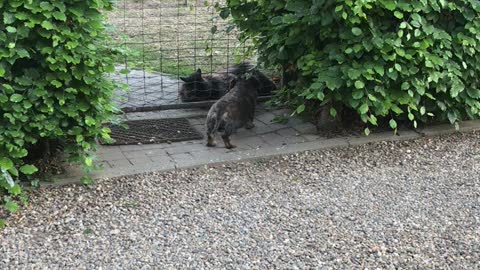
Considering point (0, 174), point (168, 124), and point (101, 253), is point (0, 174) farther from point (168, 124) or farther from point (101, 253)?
point (168, 124)

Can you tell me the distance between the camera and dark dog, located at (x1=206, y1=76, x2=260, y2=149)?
553 cm

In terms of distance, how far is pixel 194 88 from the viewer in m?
6.91

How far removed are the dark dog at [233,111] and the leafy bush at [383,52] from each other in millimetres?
400

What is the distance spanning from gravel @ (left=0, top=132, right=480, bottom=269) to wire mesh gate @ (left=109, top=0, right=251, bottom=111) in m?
0.99

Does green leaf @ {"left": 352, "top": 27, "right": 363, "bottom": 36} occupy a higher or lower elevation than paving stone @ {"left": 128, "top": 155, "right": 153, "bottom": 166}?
higher

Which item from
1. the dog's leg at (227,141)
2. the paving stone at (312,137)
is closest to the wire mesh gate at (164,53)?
the dog's leg at (227,141)

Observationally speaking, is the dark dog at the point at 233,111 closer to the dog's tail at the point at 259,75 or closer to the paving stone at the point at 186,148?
the paving stone at the point at 186,148

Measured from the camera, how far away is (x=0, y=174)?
4152 millimetres

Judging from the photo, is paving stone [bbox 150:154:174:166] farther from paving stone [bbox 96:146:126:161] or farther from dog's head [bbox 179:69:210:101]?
dog's head [bbox 179:69:210:101]

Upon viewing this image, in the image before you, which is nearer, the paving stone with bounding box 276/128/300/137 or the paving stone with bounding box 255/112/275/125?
the paving stone with bounding box 276/128/300/137

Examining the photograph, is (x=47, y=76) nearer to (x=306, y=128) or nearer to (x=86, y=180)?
(x=86, y=180)

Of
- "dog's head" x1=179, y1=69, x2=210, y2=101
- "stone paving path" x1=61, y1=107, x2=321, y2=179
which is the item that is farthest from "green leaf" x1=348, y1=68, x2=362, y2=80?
"dog's head" x1=179, y1=69, x2=210, y2=101

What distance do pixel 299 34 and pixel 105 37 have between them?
1.91 meters

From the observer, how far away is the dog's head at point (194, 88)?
22.6 ft
